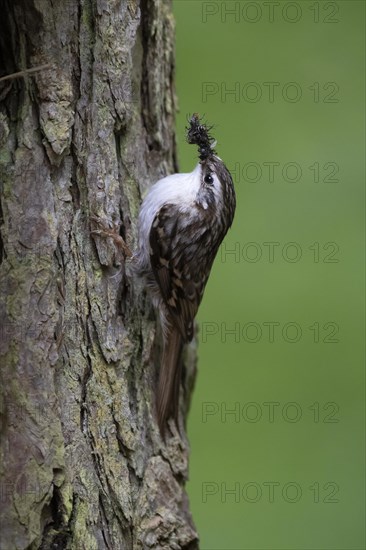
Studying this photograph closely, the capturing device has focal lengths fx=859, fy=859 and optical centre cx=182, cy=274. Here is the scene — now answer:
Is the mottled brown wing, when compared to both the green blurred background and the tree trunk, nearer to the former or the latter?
the tree trunk

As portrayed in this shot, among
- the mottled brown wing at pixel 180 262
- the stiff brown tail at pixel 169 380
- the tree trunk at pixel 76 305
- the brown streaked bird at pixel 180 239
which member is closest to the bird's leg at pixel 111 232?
the tree trunk at pixel 76 305

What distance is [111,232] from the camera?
10.1ft

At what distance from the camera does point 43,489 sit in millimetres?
2584

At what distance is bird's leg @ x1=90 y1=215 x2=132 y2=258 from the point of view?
3.01 m

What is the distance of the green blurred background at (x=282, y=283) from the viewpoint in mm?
4477

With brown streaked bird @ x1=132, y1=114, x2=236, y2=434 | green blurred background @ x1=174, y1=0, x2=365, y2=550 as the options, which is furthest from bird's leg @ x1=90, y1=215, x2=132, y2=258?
green blurred background @ x1=174, y1=0, x2=365, y2=550

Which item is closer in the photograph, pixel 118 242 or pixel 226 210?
pixel 118 242

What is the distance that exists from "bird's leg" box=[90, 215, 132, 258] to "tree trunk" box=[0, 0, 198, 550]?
20 millimetres

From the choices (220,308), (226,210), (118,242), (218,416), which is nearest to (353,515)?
(218,416)

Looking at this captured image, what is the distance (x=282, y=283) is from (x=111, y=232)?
77.9 inches

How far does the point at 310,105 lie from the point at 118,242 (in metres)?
2.46

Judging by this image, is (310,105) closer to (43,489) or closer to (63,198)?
(63,198)

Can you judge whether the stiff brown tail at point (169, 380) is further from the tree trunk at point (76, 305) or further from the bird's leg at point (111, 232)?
the bird's leg at point (111, 232)

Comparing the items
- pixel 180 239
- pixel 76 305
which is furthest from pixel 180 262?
pixel 76 305
